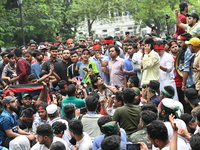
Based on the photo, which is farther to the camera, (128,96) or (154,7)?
(154,7)

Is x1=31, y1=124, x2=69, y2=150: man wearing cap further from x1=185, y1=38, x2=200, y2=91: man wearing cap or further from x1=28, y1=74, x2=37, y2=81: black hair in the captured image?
x1=28, y1=74, x2=37, y2=81: black hair

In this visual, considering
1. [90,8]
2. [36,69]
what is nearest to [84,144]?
[36,69]

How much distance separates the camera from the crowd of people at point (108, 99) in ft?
17.7

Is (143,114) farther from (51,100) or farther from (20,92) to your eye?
(20,92)

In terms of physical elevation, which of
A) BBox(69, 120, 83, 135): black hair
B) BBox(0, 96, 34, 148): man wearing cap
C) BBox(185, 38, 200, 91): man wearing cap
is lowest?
BBox(0, 96, 34, 148): man wearing cap

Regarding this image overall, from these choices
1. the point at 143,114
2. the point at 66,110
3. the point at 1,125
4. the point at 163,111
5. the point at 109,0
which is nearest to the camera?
the point at 143,114

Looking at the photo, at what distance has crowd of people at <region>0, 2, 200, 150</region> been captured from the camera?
5398 mm

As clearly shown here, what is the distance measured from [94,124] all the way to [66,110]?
2.68ft

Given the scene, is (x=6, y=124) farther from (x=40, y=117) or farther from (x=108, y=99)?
(x=108, y=99)

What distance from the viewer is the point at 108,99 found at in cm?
781

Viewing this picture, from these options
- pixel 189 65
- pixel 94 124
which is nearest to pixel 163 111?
pixel 94 124

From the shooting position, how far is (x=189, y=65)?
870cm

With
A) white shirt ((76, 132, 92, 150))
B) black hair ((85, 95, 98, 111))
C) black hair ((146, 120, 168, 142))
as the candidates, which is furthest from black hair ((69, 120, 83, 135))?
black hair ((146, 120, 168, 142))

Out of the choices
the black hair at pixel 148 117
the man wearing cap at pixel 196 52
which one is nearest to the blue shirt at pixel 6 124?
the black hair at pixel 148 117
